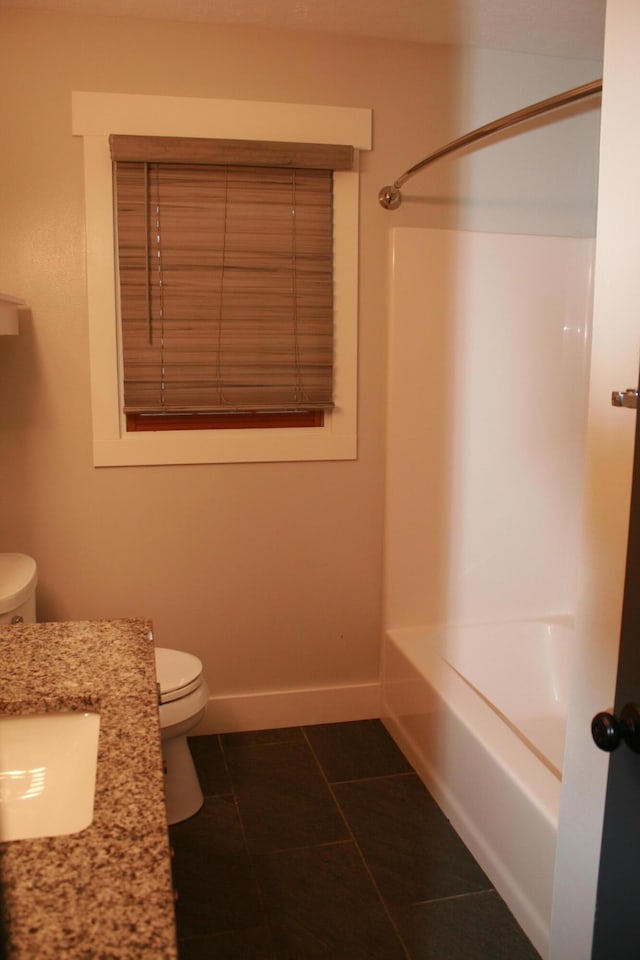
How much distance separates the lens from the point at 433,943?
186cm

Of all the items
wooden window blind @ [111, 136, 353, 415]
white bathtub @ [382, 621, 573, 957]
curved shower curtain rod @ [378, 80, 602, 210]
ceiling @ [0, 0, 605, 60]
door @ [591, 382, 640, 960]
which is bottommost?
white bathtub @ [382, 621, 573, 957]

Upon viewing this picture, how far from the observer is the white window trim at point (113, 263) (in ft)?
8.21

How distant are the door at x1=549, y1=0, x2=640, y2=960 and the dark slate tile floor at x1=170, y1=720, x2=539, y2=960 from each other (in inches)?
26.1

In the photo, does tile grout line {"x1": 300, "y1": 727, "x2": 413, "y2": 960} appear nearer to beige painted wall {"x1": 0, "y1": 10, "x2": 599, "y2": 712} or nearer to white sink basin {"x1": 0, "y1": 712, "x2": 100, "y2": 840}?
beige painted wall {"x1": 0, "y1": 10, "x2": 599, "y2": 712}

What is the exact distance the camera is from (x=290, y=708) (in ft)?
9.56

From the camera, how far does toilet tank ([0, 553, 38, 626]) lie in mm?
2072

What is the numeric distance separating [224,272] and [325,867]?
185 centimetres

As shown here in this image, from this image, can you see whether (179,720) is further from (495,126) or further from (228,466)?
(495,126)

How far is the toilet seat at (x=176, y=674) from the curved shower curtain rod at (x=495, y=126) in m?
1.66

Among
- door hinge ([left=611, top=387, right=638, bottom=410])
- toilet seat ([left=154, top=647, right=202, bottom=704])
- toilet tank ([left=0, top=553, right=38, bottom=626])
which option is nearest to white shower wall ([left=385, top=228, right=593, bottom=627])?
toilet seat ([left=154, top=647, right=202, bottom=704])

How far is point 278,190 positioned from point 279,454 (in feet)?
2.93

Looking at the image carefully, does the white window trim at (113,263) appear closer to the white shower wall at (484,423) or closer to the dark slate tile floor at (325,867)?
the white shower wall at (484,423)

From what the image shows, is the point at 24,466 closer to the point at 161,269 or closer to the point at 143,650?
the point at 161,269

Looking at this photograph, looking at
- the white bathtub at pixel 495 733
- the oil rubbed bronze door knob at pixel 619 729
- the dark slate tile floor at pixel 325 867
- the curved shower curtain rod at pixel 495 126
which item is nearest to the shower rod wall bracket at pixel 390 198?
the curved shower curtain rod at pixel 495 126
